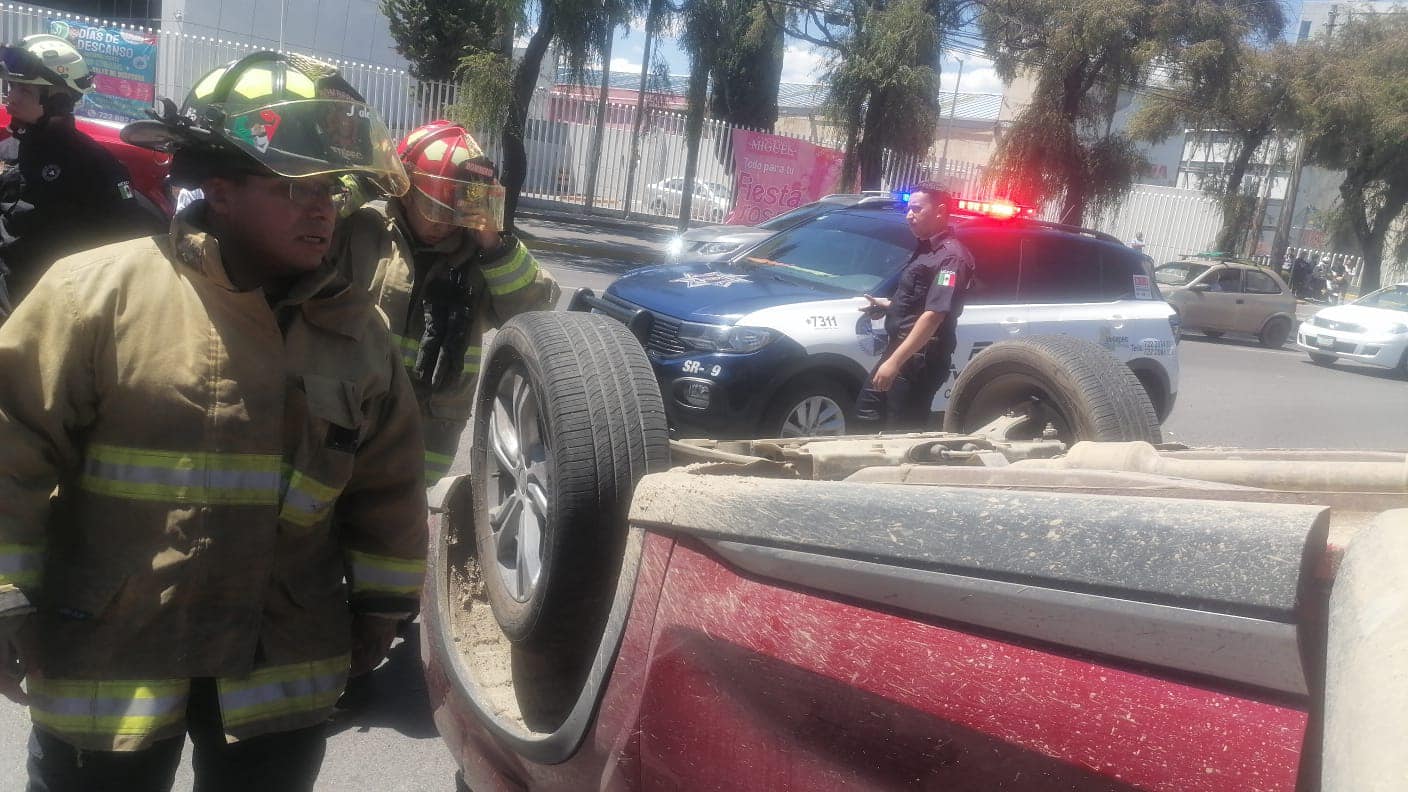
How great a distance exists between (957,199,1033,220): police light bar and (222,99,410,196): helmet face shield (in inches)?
186

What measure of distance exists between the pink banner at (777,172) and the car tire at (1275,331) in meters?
8.88

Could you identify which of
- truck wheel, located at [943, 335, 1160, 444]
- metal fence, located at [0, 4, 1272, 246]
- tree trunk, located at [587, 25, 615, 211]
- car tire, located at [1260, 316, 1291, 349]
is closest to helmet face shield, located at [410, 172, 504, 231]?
truck wheel, located at [943, 335, 1160, 444]

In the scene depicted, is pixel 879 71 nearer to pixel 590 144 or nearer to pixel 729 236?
pixel 590 144

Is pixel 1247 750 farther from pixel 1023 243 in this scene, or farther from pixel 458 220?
pixel 1023 243

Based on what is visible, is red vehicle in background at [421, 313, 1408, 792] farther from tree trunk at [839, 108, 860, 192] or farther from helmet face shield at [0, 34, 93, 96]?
tree trunk at [839, 108, 860, 192]

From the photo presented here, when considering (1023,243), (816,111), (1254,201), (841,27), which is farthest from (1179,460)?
(1254,201)

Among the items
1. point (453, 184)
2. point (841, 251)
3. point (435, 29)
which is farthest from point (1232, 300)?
point (435, 29)

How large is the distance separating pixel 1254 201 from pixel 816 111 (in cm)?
1369

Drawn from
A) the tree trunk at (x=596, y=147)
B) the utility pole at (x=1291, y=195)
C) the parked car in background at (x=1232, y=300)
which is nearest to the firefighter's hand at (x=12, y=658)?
the parked car in background at (x=1232, y=300)

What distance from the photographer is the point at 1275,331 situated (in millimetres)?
20547

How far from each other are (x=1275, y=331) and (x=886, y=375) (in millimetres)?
18067

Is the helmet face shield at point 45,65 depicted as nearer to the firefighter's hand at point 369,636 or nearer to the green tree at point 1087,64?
Result: the firefighter's hand at point 369,636

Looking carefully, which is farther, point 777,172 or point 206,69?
point 777,172

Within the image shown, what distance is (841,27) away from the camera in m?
21.3
